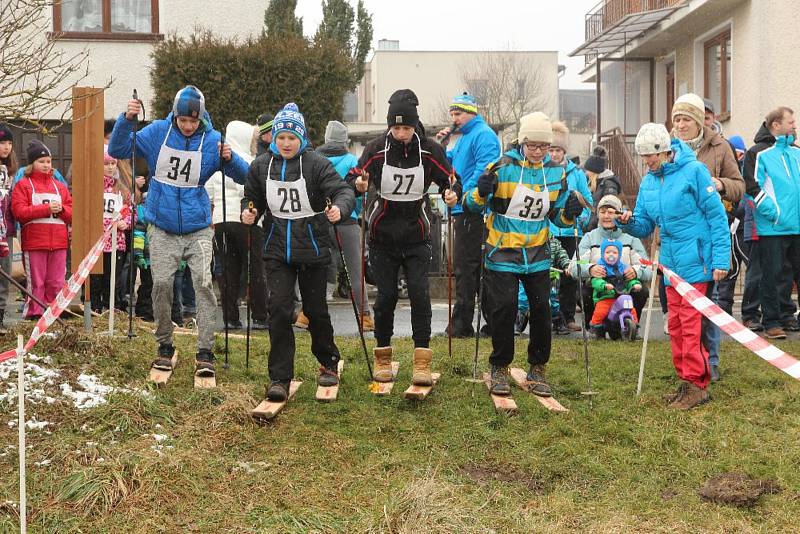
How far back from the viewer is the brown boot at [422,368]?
7500mm

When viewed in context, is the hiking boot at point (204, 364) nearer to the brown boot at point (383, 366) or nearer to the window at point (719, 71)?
the brown boot at point (383, 366)

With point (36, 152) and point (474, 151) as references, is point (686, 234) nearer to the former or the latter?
point (474, 151)

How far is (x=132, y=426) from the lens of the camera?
6316mm

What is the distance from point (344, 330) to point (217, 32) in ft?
36.7

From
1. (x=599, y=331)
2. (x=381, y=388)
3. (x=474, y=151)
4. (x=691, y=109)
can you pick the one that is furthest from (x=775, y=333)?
(x=381, y=388)

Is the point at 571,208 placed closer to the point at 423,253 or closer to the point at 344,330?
the point at 423,253

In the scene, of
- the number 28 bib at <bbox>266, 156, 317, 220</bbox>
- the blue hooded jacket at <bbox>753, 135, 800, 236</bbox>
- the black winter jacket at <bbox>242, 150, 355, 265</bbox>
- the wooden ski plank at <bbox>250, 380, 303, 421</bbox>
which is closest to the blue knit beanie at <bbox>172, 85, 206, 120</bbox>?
the black winter jacket at <bbox>242, 150, 355, 265</bbox>

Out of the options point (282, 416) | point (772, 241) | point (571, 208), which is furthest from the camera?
point (772, 241)

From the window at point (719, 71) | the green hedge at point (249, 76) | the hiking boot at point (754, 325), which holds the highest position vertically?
the window at point (719, 71)

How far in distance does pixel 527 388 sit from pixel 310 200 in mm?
2259

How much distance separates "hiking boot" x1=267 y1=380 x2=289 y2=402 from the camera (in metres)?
7.00

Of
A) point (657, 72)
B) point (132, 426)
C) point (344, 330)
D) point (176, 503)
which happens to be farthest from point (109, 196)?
point (657, 72)

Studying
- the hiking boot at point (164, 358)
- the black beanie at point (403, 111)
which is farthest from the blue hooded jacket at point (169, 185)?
the black beanie at point (403, 111)

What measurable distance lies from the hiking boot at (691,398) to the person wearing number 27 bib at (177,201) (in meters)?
3.51
